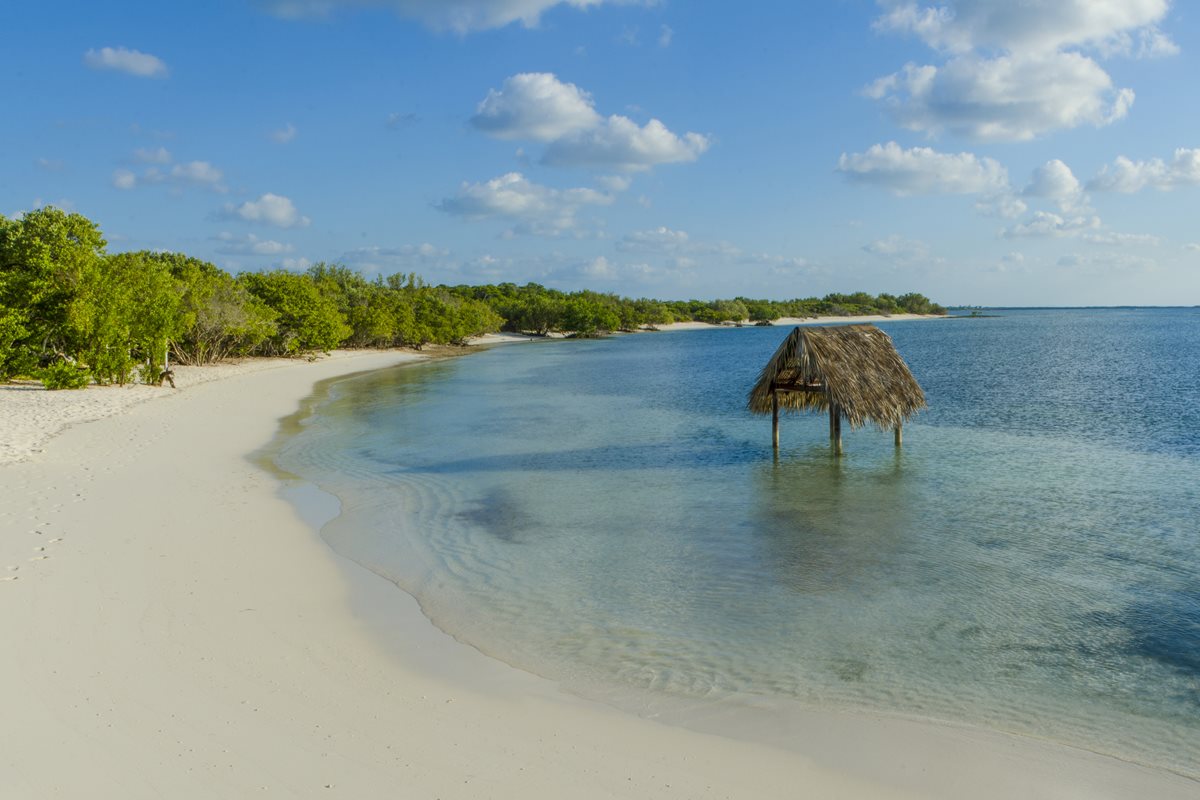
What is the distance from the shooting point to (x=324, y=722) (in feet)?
18.1

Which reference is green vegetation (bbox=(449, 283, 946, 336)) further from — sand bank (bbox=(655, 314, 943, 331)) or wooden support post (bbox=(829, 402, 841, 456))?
wooden support post (bbox=(829, 402, 841, 456))

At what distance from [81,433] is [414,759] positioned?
56.9 ft

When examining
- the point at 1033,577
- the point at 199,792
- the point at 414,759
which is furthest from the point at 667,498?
the point at 199,792

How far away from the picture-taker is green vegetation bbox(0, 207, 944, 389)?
25.3 m

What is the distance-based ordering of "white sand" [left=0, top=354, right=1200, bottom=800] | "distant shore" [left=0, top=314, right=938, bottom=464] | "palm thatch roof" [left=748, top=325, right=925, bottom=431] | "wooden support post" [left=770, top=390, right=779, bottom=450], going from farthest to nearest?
"wooden support post" [left=770, top=390, right=779, bottom=450], "distant shore" [left=0, top=314, right=938, bottom=464], "palm thatch roof" [left=748, top=325, right=925, bottom=431], "white sand" [left=0, top=354, right=1200, bottom=800]

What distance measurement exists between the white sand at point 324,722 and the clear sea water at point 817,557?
52cm

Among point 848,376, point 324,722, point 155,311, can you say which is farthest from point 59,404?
point 848,376

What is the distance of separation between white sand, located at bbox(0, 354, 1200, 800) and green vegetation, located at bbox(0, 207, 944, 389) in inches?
793

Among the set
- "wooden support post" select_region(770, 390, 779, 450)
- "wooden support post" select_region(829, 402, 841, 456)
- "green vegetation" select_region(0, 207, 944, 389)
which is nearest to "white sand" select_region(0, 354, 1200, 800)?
"wooden support post" select_region(770, 390, 779, 450)

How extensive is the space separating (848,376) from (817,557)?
23.0ft

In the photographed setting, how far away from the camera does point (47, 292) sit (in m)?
25.0

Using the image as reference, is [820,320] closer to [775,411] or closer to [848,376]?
[775,411]

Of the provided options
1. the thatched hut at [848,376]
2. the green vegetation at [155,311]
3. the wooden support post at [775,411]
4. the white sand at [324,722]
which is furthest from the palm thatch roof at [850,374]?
the green vegetation at [155,311]

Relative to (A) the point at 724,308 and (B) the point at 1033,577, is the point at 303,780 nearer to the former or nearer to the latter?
(B) the point at 1033,577
